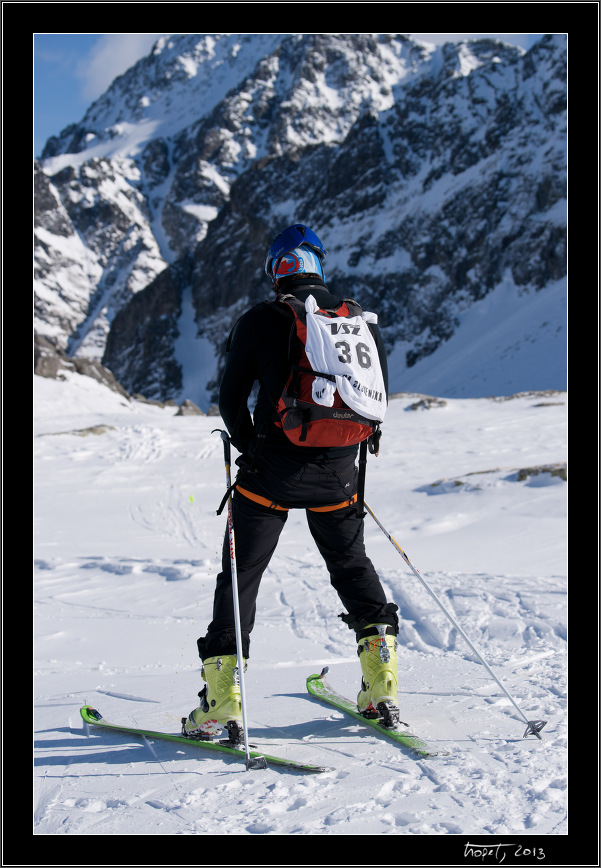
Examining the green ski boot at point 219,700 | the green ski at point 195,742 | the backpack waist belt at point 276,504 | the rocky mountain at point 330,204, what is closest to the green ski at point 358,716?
the green ski at point 195,742

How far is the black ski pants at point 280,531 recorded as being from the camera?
2.71 m

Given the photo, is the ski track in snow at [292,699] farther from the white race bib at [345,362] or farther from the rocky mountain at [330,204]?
the rocky mountain at [330,204]

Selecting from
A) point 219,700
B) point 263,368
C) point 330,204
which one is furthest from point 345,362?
point 330,204

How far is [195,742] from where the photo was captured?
2686 mm

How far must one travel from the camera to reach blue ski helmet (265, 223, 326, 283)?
291 centimetres

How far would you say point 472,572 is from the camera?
571 centimetres

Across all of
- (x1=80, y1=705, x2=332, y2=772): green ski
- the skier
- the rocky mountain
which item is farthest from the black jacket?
the rocky mountain

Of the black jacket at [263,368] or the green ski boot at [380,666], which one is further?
the green ski boot at [380,666]

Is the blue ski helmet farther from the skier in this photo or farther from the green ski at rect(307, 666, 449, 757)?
the green ski at rect(307, 666, 449, 757)

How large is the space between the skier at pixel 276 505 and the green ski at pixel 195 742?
0.04 metres

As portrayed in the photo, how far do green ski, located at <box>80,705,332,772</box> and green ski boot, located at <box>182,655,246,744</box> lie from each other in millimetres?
40

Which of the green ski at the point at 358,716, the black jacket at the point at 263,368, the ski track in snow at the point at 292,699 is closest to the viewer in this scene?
the ski track in snow at the point at 292,699

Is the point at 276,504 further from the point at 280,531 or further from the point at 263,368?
the point at 263,368

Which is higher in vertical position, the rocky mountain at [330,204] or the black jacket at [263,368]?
the rocky mountain at [330,204]
